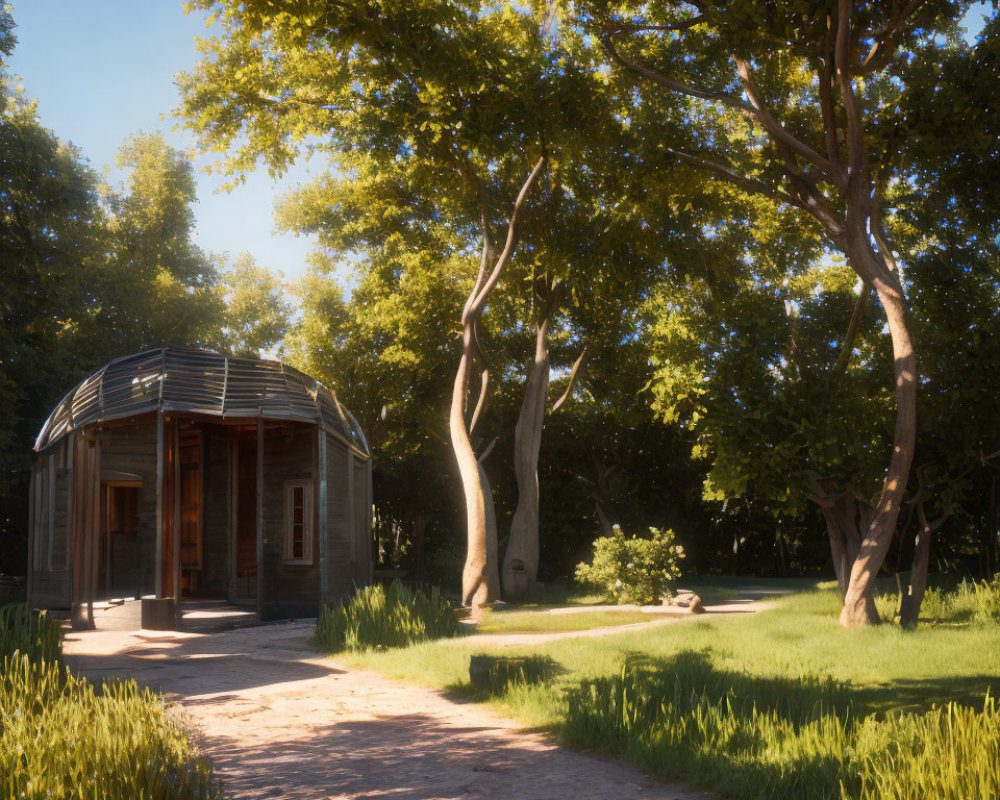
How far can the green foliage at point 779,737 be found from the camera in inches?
185

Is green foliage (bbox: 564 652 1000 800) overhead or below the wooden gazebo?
below

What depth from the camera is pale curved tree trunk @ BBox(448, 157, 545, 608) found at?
18203 mm

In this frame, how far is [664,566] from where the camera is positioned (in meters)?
18.7

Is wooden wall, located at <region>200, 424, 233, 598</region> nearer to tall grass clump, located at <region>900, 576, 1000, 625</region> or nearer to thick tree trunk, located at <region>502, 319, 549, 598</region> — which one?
thick tree trunk, located at <region>502, 319, 549, 598</region>

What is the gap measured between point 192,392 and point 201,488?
434cm

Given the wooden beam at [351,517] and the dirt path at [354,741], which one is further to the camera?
the wooden beam at [351,517]

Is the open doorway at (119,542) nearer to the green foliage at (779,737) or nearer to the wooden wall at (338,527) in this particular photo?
the wooden wall at (338,527)

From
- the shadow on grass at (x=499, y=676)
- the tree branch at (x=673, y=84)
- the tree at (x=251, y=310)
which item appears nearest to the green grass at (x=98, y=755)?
the shadow on grass at (x=499, y=676)

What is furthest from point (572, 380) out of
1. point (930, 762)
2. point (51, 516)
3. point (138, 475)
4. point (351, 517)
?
point (930, 762)

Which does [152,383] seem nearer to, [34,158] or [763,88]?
[34,158]

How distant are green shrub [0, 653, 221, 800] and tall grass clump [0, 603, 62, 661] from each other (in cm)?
269

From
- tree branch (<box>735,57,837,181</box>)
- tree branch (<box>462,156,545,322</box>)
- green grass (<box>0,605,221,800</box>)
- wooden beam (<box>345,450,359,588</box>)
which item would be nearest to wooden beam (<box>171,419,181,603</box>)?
wooden beam (<box>345,450,359,588</box>)

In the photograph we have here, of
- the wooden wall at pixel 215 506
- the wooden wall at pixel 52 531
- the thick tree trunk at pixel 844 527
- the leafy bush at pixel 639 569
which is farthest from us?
the wooden wall at pixel 215 506

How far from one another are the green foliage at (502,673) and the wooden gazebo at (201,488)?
804cm
